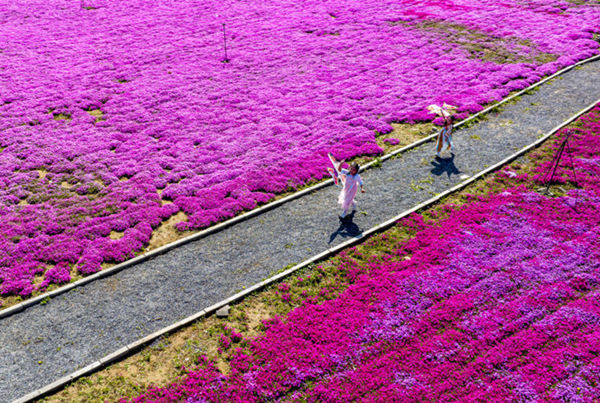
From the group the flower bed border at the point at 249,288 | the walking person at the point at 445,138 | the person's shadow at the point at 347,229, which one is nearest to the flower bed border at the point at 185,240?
the flower bed border at the point at 249,288

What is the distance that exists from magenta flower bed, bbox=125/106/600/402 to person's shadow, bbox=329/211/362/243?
1.19m

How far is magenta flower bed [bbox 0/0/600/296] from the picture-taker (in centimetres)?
1912

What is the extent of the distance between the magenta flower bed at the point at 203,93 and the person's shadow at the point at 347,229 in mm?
3486

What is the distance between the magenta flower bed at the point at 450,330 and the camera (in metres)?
11.8

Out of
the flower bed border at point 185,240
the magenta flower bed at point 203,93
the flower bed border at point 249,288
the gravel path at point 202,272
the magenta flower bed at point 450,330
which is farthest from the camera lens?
the magenta flower bed at point 203,93

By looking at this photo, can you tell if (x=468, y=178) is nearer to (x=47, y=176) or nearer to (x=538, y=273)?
(x=538, y=273)

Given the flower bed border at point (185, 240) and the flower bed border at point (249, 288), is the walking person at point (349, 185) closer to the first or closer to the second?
the flower bed border at point (249, 288)

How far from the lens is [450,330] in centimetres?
1338

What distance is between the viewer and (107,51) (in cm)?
3672

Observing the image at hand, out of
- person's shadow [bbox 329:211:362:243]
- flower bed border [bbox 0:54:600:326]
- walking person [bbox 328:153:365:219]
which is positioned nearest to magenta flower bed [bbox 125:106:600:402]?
person's shadow [bbox 329:211:362:243]

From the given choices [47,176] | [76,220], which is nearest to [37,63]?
[47,176]

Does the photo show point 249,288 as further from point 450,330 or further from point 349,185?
point 450,330

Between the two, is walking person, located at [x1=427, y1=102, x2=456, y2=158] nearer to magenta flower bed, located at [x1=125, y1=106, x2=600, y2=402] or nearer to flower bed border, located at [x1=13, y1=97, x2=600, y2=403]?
flower bed border, located at [x1=13, y1=97, x2=600, y2=403]

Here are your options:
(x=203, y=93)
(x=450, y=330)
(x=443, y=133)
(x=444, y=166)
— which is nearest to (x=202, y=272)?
(x=450, y=330)
